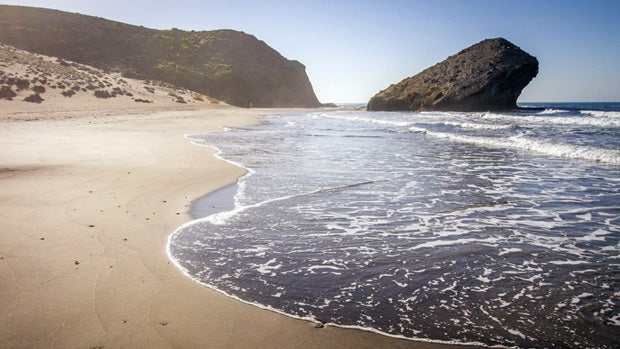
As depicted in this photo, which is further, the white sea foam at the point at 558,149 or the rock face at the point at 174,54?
the rock face at the point at 174,54

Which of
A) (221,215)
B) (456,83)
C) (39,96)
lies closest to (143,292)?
(221,215)

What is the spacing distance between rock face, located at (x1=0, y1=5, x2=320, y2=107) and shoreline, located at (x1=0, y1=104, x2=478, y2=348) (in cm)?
5407

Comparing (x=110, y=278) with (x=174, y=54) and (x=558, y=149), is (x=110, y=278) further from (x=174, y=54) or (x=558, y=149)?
(x=174, y=54)

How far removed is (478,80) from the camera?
4875 cm

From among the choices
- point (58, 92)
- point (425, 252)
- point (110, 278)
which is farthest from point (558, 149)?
point (58, 92)

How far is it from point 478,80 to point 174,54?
54946mm

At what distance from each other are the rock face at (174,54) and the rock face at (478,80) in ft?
114

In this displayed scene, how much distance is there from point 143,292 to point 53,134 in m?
13.2

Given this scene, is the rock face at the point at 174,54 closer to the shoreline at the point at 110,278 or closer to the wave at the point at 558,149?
the wave at the point at 558,149

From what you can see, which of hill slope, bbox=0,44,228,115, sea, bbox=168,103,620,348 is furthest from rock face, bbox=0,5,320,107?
sea, bbox=168,103,620,348

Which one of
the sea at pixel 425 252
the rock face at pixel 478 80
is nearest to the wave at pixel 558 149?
the sea at pixel 425 252

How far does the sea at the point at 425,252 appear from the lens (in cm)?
304

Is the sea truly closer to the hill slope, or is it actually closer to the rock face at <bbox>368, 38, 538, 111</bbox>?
the hill slope

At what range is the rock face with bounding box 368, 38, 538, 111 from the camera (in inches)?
1911
